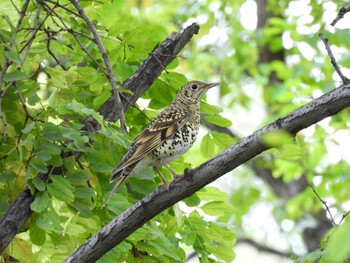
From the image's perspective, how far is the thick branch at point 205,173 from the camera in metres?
3.32

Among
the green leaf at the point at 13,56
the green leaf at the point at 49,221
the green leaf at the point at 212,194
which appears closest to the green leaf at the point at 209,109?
the green leaf at the point at 212,194

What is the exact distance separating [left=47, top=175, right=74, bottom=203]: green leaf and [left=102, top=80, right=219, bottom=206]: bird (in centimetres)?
18

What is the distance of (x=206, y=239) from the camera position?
4637 mm

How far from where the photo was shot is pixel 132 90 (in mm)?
4898

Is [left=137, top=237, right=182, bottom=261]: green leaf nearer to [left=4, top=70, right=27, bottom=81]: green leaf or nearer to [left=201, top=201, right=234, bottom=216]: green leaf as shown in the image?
[left=201, top=201, right=234, bottom=216]: green leaf

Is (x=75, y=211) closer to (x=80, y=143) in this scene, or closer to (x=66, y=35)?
(x=80, y=143)

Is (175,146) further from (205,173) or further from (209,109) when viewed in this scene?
(205,173)

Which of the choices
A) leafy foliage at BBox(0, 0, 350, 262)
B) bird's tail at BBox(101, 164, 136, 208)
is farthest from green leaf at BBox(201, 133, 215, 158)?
bird's tail at BBox(101, 164, 136, 208)

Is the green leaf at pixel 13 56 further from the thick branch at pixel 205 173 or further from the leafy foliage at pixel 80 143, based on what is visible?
the thick branch at pixel 205 173

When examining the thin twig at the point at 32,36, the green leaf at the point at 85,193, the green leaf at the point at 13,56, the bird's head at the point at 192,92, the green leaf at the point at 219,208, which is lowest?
the green leaf at the point at 85,193

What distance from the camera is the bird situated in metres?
4.36

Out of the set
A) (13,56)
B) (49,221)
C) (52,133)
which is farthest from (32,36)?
(49,221)

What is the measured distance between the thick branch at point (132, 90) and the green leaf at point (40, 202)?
142 millimetres

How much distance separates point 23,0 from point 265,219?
1000cm
